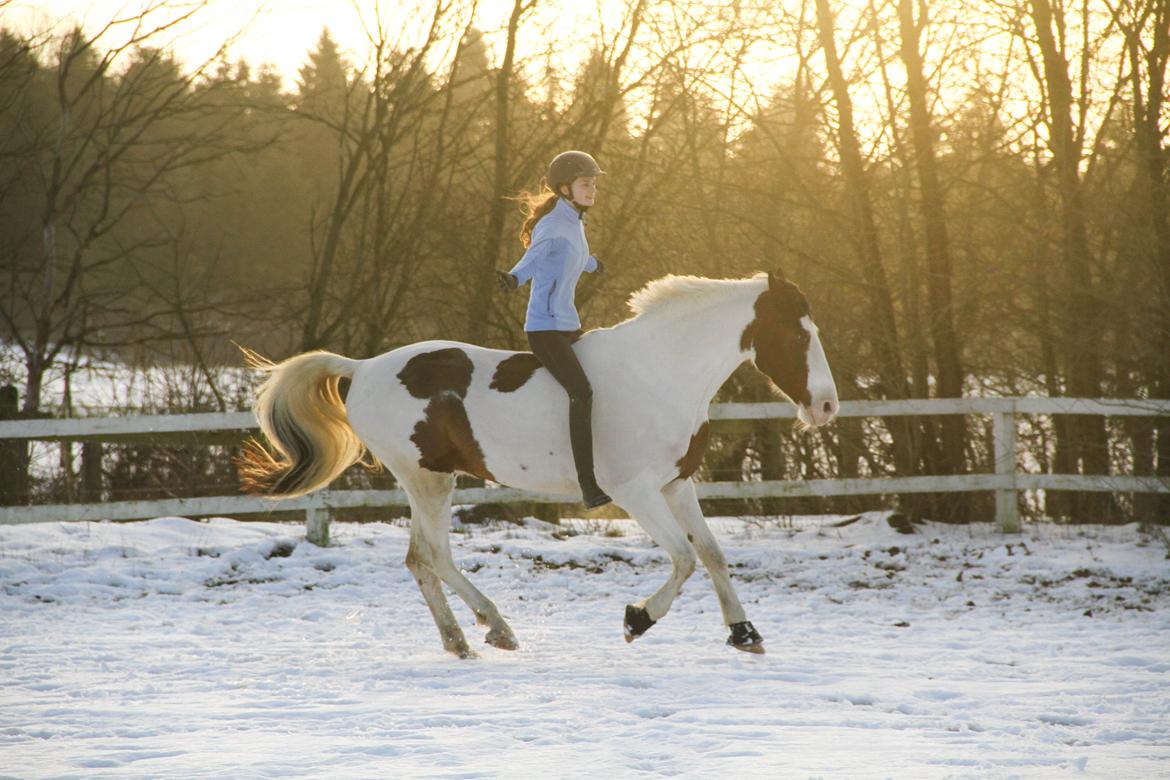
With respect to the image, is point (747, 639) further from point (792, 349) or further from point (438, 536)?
point (438, 536)

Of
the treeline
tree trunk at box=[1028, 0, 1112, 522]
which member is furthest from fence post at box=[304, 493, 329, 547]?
tree trunk at box=[1028, 0, 1112, 522]

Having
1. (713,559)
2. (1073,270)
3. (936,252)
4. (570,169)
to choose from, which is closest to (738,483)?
(936,252)

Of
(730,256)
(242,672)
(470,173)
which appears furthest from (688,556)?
(470,173)

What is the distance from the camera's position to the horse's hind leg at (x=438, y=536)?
6.32 metres

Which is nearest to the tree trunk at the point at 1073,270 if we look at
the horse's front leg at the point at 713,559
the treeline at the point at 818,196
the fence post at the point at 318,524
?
the treeline at the point at 818,196

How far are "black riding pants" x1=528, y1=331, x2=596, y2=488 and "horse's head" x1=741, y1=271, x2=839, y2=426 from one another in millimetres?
868

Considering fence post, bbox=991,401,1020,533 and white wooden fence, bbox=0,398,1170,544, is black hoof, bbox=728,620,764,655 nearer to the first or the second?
white wooden fence, bbox=0,398,1170,544

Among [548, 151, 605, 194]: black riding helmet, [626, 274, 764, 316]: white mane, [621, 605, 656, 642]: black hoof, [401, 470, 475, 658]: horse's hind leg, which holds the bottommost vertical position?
[621, 605, 656, 642]: black hoof

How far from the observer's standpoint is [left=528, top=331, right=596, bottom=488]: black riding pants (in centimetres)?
588

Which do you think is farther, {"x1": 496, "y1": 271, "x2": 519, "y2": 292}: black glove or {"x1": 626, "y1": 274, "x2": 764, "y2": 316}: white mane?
{"x1": 626, "y1": 274, "x2": 764, "y2": 316}: white mane

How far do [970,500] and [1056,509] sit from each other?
1301mm

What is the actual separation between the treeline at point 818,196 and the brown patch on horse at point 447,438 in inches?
169

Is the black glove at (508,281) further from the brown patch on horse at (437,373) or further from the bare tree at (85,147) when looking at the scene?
the bare tree at (85,147)

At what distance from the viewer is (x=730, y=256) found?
1203 cm
